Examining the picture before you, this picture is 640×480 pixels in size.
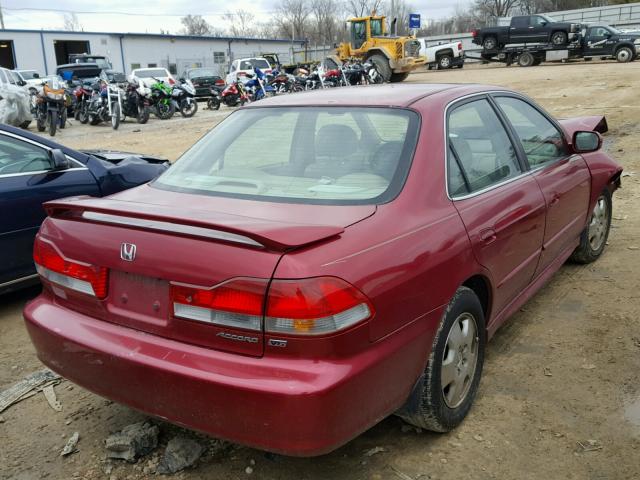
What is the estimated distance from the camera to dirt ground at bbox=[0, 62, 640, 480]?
2598 mm

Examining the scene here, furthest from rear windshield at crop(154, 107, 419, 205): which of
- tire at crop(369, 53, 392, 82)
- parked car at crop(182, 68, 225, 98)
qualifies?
tire at crop(369, 53, 392, 82)

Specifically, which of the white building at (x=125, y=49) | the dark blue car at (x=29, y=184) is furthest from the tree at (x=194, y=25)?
the dark blue car at (x=29, y=184)

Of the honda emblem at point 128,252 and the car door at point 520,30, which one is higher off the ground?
the car door at point 520,30

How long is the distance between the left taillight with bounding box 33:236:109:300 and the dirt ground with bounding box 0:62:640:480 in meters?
0.80

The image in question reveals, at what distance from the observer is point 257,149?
327 centimetres

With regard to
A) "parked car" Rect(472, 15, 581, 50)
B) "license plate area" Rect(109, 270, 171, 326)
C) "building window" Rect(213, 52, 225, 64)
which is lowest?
"license plate area" Rect(109, 270, 171, 326)

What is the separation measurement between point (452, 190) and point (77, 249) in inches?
65.9

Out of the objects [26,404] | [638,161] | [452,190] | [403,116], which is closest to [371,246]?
[452,190]

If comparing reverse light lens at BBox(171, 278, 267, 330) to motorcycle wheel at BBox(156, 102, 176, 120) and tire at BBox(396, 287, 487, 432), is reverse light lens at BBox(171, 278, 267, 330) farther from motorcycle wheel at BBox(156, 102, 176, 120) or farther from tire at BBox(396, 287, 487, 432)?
motorcycle wheel at BBox(156, 102, 176, 120)

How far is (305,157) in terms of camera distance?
304 centimetres

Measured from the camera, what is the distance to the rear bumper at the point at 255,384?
204 cm

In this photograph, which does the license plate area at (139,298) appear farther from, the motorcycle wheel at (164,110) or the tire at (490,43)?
the tire at (490,43)

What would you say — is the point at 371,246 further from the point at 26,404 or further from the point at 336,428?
the point at 26,404

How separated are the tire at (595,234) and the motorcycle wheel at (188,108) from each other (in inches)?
698
